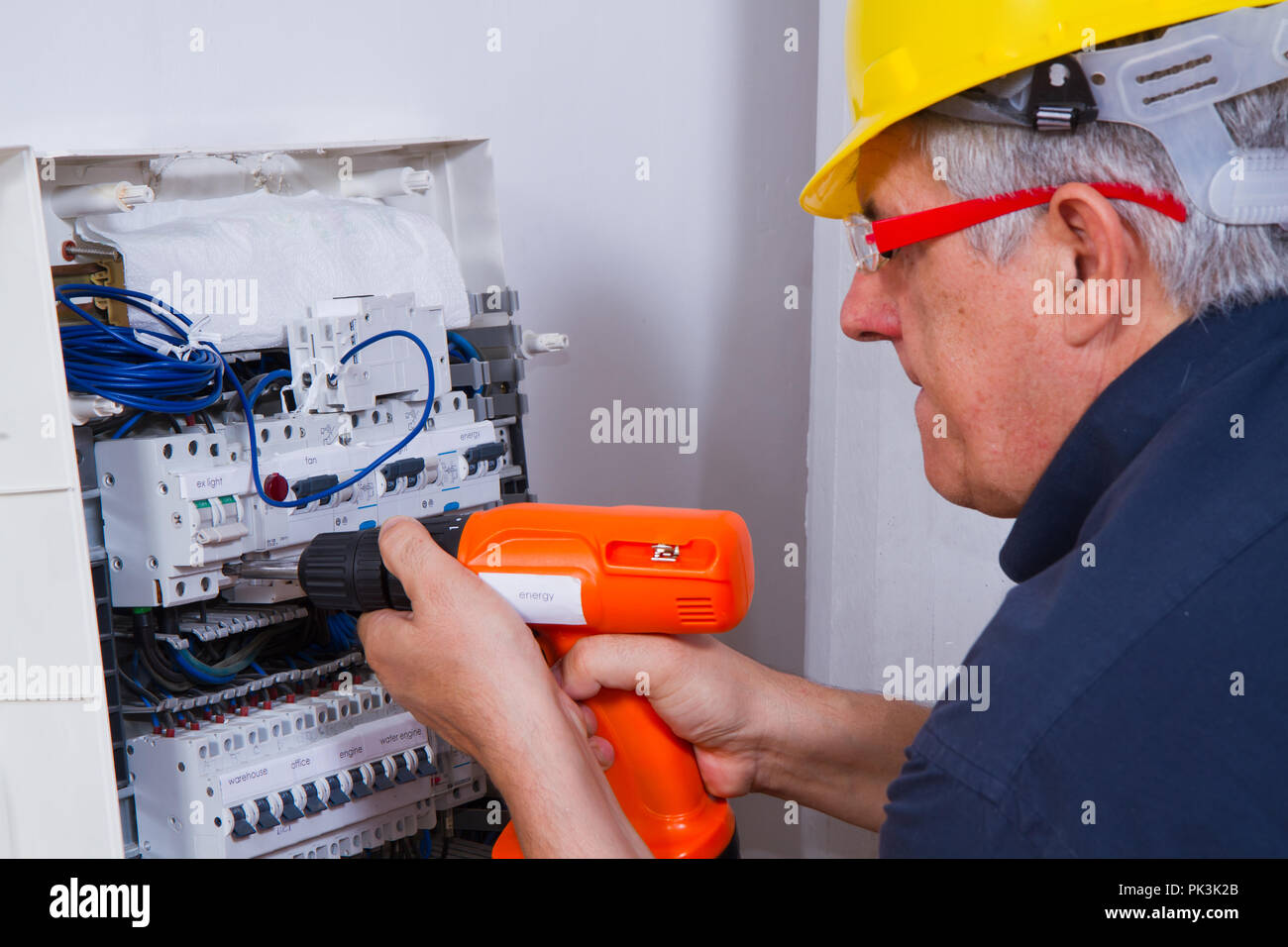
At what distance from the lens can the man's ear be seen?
0.75 m

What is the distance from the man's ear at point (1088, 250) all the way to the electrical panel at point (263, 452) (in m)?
0.64

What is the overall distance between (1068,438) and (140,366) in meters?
0.74

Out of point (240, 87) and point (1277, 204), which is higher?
point (240, 87)

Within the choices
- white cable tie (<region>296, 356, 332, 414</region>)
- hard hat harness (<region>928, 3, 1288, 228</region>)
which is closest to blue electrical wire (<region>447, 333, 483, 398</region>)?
white cable tie (<region>296, 356, 332, 414</region>)

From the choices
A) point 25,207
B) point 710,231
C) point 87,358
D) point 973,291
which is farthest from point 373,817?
point 710,231

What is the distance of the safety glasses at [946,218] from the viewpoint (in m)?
0.75

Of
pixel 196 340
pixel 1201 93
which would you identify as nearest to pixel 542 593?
pixel 196 340

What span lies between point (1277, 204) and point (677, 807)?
0.69 meters

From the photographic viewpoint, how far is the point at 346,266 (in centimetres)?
115

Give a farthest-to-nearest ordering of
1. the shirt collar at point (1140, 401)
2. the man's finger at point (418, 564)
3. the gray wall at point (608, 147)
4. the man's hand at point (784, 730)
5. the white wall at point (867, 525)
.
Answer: the white wall at point (867, 525) < the gray wall at point (608, 147) < the man's hand at point (784, 730) < the man's finger at point (418, 564) < the shirt collar at point (1140, 401)

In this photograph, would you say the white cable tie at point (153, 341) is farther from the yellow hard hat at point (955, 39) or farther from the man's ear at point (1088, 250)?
the man's ear at point (1088, 250)

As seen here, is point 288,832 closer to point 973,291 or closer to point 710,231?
point 973,291

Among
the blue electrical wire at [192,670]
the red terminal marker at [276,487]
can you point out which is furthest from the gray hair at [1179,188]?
the blue electrical wire at [192,670]

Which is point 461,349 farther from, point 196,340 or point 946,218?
point 946,218
